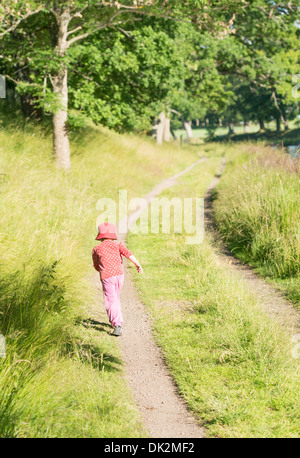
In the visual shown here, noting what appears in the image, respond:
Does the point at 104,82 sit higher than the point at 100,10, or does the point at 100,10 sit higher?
the point at 100,10

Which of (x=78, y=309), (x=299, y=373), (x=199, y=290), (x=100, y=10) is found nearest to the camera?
(x=299, y=373)

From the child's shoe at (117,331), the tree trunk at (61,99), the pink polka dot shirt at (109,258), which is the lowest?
the child's shoe at (117,331)

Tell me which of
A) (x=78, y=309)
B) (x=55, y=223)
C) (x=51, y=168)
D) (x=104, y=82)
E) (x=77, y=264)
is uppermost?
(x=104, y=82)

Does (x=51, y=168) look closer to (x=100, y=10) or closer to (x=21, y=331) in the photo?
(x=100, y=10)

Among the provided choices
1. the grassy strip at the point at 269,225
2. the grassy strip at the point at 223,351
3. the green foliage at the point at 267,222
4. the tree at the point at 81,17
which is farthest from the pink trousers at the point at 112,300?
the tree at the point at 81,17

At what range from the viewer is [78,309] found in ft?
20.9

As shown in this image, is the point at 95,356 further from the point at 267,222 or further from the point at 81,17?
the point at 81,17

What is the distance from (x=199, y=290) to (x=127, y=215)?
21.2 feet

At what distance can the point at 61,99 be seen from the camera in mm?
13562

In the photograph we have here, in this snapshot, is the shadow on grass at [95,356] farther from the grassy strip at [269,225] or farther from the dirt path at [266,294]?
the grassy strip at [269,225]

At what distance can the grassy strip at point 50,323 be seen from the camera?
3.76 meters

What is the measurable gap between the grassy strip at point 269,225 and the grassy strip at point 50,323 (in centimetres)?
298
